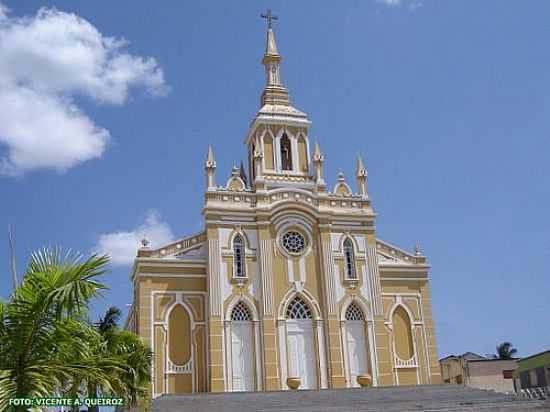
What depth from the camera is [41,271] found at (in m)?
8.72

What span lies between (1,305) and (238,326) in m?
25.2

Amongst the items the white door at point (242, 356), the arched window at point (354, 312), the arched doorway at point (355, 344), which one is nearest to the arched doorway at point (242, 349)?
the white door at point (242, 356)

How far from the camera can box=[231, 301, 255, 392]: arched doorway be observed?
32438mm

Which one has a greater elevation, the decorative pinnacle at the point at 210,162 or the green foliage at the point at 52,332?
the decorative pinnacle at the point at 210,162

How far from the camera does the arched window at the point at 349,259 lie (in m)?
35.7

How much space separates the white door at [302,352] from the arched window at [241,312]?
2.12 metres

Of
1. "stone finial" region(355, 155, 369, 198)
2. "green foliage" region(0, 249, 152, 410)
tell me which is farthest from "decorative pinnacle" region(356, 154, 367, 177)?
"green foliage" region(0, 249, 152, 410)

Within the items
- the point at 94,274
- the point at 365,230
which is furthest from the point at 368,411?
the point at 94,274

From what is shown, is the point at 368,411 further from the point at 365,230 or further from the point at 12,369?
the point at 12,369

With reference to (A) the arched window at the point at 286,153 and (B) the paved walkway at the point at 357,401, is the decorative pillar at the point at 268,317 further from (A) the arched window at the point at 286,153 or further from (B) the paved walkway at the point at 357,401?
(A) the arched window at the point at 286,153

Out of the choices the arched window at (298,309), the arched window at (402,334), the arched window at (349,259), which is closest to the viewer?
the arched window at (298,309)

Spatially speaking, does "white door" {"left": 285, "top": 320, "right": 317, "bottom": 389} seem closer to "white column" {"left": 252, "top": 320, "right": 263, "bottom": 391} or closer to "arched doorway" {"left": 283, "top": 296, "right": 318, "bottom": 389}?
"arched doorway" {"left": 283, "top": 296, "right": 318, "bottom": 389}

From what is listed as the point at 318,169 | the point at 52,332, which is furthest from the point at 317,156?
the point at 52,332

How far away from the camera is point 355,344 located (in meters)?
34.6
